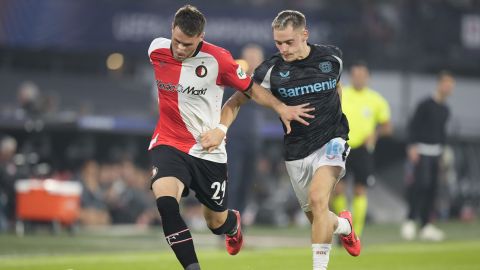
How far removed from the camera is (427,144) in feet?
63.7

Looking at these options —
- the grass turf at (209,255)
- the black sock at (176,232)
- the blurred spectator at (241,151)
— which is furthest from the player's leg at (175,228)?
the blurred spectator at (241,151)

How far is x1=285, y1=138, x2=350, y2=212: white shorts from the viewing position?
1017cm

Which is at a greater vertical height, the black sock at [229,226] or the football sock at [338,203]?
the black sock at [229,226]

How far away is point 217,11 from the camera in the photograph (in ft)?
86.0

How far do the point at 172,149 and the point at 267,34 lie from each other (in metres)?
17.0

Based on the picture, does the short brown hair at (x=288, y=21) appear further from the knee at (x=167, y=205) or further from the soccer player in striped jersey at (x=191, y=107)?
the knee at (x=167, y=205)

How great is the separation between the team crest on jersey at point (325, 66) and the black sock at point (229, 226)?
5.70 feet

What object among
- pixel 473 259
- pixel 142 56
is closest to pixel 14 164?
pixel 142 56

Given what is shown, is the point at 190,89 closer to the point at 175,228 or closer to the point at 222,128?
the point at 222,128

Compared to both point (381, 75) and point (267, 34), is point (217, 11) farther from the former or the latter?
point (381, 75)

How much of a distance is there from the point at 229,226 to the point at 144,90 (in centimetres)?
1678

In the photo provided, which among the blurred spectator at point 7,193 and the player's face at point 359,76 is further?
the blurred spectator at point 7,193

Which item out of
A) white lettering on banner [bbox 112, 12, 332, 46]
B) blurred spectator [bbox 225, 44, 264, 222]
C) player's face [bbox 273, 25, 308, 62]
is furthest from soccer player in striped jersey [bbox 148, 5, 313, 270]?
white lettering on banner [bbox 112, 12, 332, 46]

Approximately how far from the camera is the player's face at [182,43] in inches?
373
